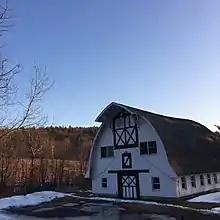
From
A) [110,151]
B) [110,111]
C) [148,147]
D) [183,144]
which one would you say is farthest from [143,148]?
[110,111]

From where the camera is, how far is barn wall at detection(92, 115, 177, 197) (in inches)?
871

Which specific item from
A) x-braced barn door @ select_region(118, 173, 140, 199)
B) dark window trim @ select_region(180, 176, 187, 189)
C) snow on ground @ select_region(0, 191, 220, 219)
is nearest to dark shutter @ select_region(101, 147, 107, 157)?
x-braced barn door @ select_region(118, 173, 140, 199)

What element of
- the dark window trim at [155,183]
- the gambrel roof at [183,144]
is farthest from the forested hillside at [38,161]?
the dark window trim at [155,183]

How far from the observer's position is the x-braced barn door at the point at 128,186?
24.0 m

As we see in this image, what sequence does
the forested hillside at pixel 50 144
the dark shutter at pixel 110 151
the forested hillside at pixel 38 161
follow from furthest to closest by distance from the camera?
1. the forested hillside at pixel 50 144
2. the forested hillside at pixel 38 161
3. the dark shutter at pixel 110 151

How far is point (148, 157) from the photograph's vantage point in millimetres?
23516

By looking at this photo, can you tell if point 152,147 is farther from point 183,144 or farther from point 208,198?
point 208,198

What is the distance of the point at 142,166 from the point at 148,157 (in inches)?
33.6

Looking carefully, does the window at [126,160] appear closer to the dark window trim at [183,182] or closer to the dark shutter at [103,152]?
the dark shutter at [103,152]

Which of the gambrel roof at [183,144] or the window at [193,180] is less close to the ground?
the gambrel roof at [183,144]

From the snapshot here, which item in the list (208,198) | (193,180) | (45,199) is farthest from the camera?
(45,199)

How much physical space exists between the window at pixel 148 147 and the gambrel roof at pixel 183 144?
100cm

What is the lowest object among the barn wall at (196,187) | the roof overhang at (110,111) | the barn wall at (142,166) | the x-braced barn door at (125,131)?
the barn wall at (196,187)

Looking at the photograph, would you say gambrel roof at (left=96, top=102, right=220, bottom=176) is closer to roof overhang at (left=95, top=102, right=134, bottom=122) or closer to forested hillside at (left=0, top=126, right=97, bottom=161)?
roof overhang at (left=95, top=102, right=134, bottom=122)
